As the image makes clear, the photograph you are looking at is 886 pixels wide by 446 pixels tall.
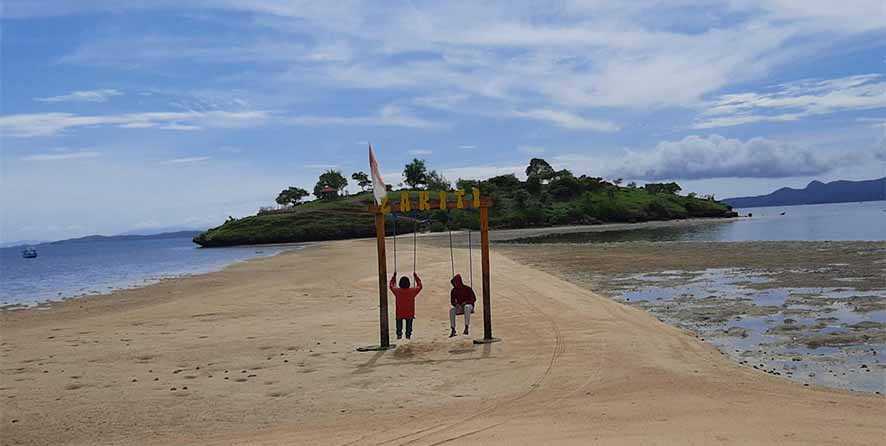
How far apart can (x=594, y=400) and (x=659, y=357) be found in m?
3.14

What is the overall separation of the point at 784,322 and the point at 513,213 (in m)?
91.9

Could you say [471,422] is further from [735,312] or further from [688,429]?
[735,312]

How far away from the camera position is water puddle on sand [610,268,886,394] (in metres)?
10.3

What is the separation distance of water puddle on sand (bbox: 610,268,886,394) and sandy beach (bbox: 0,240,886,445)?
0.71 meters

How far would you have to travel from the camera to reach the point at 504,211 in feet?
351

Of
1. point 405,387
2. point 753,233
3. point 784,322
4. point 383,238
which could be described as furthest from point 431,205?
point 753,233

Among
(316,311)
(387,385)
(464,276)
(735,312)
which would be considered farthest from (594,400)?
(464,276)

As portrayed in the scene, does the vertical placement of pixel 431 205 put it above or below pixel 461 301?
above

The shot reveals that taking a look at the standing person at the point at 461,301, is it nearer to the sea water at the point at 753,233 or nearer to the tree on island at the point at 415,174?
the sea water at the point at 753,233

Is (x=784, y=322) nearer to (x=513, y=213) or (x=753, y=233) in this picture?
(x=753, y=233)

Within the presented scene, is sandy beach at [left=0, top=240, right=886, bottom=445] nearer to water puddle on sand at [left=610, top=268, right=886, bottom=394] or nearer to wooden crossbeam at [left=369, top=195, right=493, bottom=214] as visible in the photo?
water puddle on sand at [left=610, top=268, right=886, bottom=394]

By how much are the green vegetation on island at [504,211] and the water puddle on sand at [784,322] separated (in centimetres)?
7081

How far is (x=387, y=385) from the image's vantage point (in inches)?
387

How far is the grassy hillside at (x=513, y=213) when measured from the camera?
332ft
